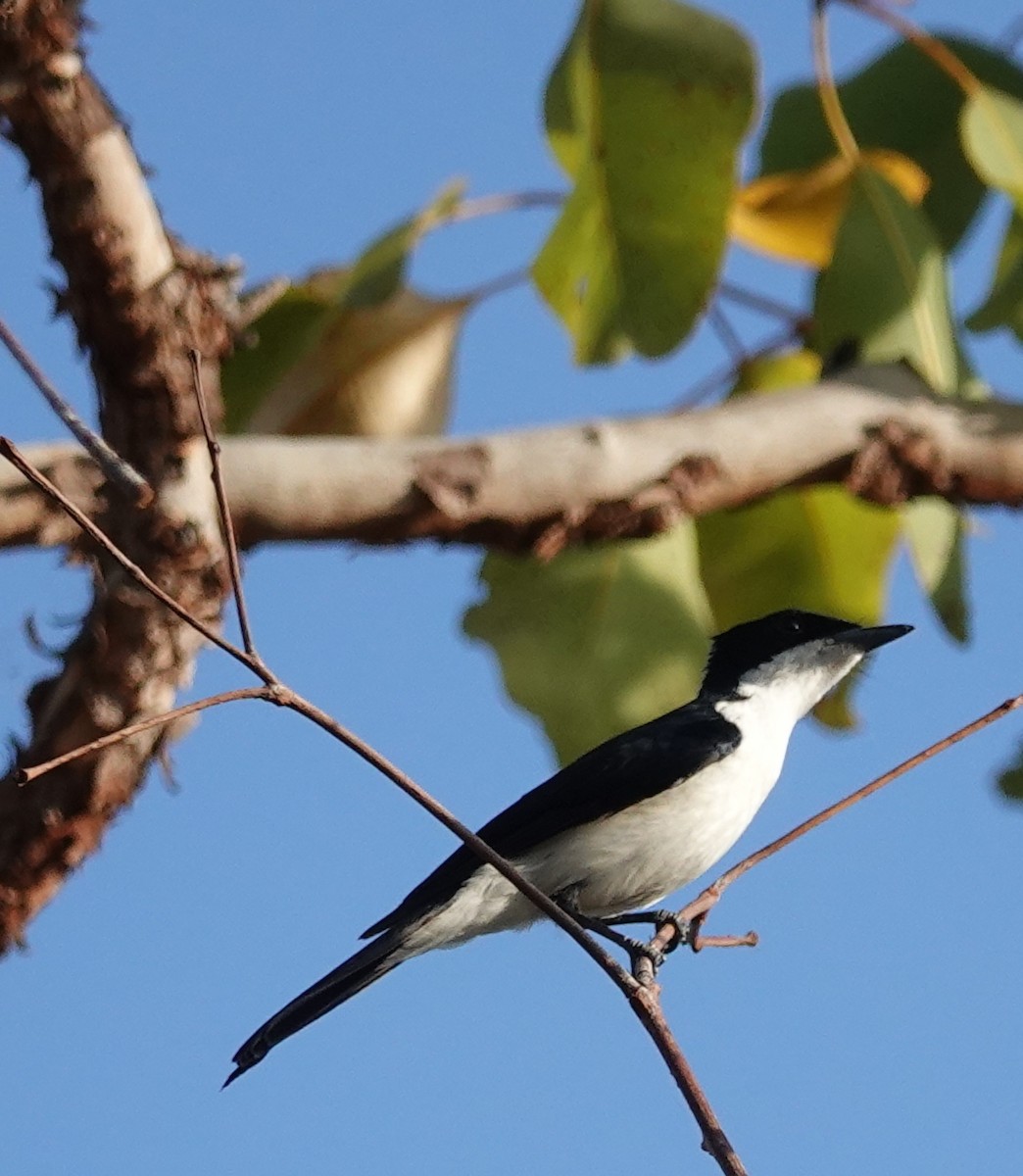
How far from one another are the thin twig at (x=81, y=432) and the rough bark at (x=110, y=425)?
483 millimetres

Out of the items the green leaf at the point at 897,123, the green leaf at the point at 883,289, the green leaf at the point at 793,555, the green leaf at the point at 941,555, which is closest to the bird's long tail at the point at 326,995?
the green leaf at the point at 941,555

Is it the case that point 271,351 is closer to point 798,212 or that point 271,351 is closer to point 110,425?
point 110,425

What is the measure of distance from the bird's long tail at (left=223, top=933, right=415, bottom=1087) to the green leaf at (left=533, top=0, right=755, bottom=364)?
110cm

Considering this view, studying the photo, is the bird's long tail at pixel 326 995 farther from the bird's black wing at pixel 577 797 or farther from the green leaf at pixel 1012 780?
the green leaf at pixel 1012 780

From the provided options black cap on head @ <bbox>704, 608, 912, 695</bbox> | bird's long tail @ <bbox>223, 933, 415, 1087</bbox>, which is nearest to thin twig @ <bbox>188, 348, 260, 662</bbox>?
bird's long tail @ <bbox>223, 933, 415, 1087</bbox>

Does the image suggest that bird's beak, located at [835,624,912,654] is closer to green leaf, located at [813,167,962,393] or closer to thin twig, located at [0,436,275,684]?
green leaf, located at [813,167,962,393]

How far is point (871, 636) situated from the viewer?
297 cm

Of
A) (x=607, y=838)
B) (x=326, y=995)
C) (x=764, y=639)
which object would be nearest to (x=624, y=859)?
(x=607, y=838)

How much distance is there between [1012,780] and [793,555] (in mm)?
621

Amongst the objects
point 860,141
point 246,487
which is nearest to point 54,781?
point 246,487

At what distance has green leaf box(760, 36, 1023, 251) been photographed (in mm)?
4027

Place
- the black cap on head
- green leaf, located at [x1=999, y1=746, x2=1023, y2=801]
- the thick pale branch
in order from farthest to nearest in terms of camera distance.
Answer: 1. green leaf, located at [x1=999, y1=746, x2=1023, y2=801]
2. the black cap on head
3. the thick pale branch

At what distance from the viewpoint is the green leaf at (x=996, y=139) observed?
3.33m

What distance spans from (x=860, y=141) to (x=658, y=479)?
4.75 ft
